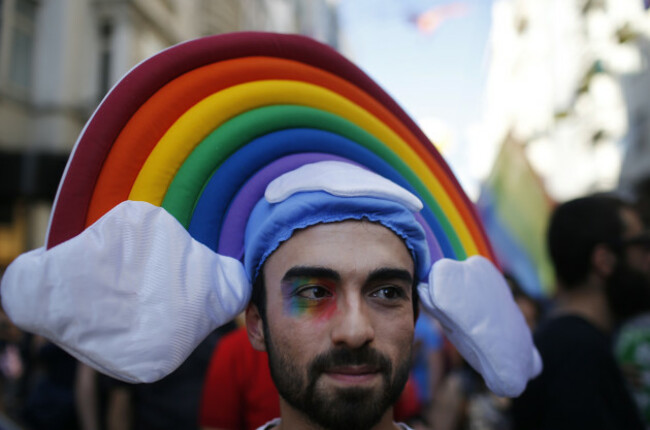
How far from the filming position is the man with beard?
1.85 meters

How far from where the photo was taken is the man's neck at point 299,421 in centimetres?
125

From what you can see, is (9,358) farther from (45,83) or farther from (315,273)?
(45,83)

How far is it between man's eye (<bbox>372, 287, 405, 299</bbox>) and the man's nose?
70 millimetres

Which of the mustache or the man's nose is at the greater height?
the man's nose

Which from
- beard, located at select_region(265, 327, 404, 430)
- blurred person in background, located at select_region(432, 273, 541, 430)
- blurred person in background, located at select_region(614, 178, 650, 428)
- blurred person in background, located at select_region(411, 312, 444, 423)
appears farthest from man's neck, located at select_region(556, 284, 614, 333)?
blurred person in background, located at select_region(411, 312, 444, 423)

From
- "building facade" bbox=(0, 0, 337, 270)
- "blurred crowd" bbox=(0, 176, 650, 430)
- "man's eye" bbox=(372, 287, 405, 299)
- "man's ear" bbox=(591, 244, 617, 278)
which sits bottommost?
"blurred crowd" bbox=(0, 176, 650, 430)

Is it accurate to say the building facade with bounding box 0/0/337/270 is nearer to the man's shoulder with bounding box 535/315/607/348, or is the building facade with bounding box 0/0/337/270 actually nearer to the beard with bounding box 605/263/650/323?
the beard with bounding box 605/263/650/323

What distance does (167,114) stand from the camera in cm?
134

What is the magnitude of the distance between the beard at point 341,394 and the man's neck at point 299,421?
0.11 ft

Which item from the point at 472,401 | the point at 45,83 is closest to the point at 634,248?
the point at 472,401

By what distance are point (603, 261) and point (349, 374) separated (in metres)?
1.45

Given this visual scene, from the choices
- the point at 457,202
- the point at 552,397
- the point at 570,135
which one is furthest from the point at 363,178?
the point at 570,135

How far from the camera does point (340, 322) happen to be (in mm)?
1219

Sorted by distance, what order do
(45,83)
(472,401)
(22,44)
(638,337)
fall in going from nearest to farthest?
(638,337)
(472,401)
(22,44)
(45,83)
